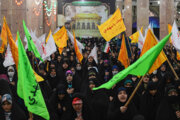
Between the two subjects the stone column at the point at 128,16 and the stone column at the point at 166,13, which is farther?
the stone column at the point at 128,16

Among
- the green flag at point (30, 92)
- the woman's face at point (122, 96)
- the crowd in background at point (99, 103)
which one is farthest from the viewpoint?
the woman's face at point (122, 96)

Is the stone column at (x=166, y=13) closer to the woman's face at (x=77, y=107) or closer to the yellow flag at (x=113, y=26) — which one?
the yellow flag at (x=113, y=26)

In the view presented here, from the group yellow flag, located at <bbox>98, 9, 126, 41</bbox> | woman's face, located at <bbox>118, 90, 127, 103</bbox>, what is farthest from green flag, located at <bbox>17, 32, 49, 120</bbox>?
yellow flag, located at <bbox>98, 9, 126, 41</bbox>

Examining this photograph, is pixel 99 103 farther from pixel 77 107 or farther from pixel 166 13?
pixel 166 13

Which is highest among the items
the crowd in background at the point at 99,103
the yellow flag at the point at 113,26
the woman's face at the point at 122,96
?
the yellow flag at the point at 113,26

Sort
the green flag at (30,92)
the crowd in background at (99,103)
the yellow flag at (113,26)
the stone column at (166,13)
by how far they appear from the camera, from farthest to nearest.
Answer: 1. the stone column at (166,13)
2. the yellow flag at (113,26)
3. the crowd in background at (99,103)
4. the green flag at (30,92)

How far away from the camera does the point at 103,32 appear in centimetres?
1027

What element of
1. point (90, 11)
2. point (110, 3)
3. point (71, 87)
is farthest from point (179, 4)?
point (71, 87)

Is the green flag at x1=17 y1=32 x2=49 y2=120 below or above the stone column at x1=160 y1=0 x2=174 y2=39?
below

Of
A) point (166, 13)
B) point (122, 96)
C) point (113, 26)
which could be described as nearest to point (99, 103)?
point (122, 96)

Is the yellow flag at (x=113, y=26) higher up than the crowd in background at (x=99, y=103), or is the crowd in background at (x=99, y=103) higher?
the yellow flag at (x=113, y=26)

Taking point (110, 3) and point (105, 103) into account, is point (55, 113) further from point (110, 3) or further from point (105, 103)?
point (110, 3)

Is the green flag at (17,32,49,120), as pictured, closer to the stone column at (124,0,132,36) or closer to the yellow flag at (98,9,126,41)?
the yellow flag at (98,9,126,41)

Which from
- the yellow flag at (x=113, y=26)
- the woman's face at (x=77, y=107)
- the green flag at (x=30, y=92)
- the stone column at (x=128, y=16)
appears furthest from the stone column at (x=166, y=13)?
the green flag at (x=30, y=92)
